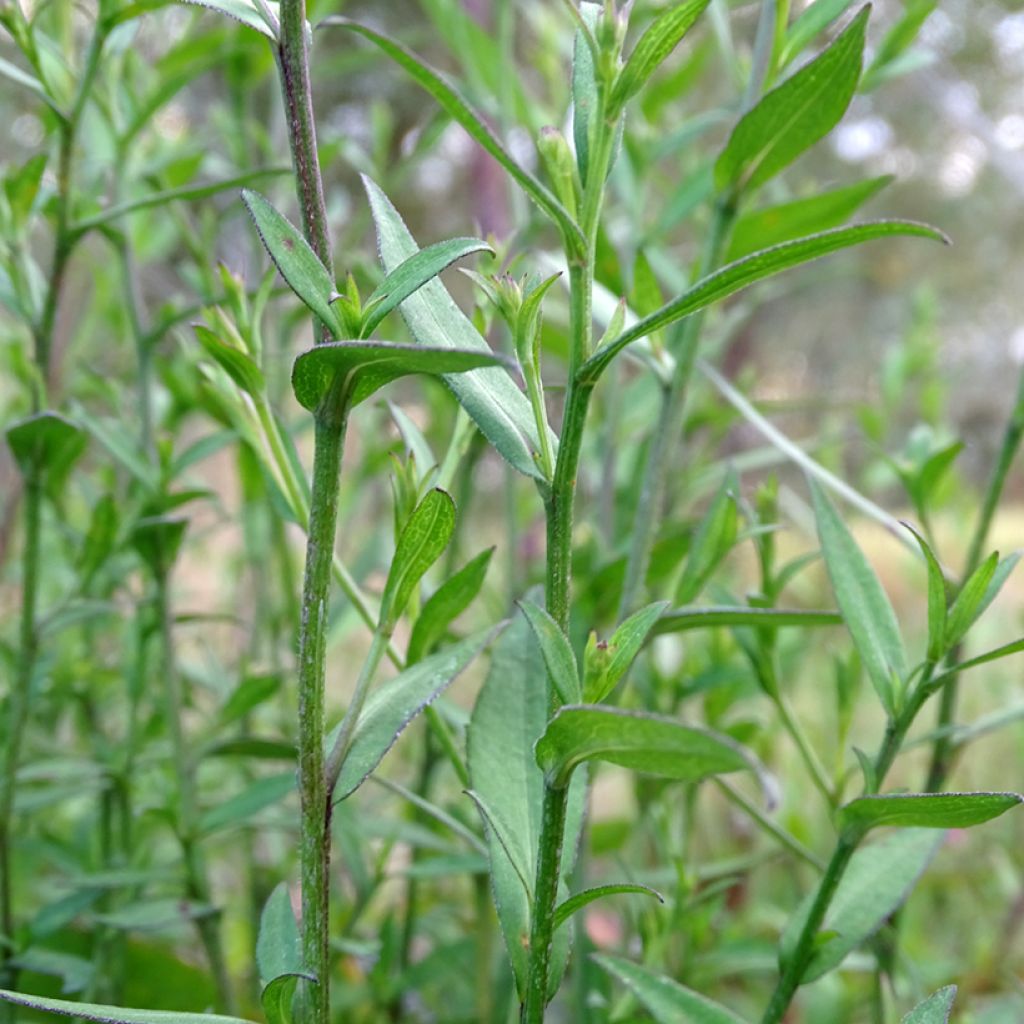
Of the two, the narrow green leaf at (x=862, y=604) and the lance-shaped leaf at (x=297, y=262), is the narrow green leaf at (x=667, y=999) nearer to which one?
the narrow green leaf at (x=862, y=604)

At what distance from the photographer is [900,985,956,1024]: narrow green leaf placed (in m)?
0.31

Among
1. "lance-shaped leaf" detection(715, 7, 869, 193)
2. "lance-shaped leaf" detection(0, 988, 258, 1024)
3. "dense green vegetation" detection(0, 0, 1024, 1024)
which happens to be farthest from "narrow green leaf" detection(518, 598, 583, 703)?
"lance-shaped leaf" detection(715, 7, 869, 193)

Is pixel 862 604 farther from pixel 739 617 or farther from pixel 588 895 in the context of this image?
pixel 588 895

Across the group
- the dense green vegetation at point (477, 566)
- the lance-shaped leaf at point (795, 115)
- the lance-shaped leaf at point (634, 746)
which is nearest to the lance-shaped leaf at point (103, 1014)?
the dense green vegetation at point (477, 566)

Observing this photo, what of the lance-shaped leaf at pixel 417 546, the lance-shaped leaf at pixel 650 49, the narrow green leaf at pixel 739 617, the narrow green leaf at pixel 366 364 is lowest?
the narrow green leaf at pixel 739 617

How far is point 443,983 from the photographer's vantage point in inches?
31.2

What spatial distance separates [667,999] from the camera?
14.3 inches

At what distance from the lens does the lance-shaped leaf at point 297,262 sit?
0.27m

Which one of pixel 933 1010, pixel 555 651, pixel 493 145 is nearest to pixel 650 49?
pixel 493 145

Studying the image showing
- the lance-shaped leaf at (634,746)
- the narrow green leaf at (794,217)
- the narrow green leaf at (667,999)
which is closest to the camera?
the lance-shaped leaf at (634,746)

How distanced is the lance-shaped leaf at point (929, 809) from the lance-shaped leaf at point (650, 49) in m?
0.21

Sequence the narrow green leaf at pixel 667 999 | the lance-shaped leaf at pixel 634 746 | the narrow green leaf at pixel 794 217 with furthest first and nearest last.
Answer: the narrow green leaf at pixel 794 217 → the narrow green leaf at pixel 667 999 → the lance-shaped leaf at pixel 634 746

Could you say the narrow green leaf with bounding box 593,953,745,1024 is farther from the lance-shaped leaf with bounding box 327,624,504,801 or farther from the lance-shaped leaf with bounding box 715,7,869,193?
the lance-shaped leaf with bounding box 715,7,869,193

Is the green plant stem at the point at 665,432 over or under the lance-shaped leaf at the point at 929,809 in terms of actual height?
over
